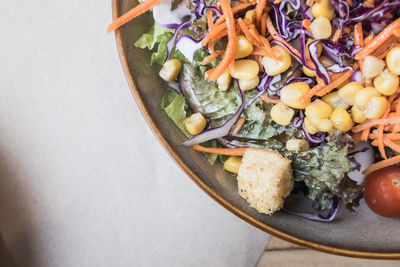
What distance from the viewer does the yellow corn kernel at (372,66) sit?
1.66 meters

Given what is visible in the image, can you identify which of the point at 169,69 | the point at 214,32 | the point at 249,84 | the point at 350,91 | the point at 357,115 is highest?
the point at 214,32

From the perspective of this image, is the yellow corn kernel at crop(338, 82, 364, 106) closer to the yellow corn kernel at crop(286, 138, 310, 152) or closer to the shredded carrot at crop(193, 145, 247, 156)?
the yellow corn kernel at crop(286, 138, 310, 152)

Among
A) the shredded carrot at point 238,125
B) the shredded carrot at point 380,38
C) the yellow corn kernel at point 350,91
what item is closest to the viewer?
the shredded carrot at point 380,38

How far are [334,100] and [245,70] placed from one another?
0.44 m

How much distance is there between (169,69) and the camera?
1.92 metres

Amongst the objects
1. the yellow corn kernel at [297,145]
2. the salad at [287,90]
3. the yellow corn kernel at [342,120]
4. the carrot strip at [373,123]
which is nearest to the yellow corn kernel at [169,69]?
the salad at [287,90]

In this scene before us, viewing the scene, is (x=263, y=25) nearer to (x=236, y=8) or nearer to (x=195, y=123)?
(x=236, y=8)

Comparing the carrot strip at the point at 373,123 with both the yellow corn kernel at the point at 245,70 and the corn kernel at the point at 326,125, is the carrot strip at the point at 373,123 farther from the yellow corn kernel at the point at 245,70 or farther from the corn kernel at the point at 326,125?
the yellow corn kernel at the point at 245,70

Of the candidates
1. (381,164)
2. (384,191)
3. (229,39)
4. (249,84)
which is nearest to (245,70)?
(249,84)

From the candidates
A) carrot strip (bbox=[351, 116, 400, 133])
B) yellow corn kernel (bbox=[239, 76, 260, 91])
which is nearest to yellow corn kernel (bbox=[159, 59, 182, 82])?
yellow corn kernel (bbox=[239, 76, 260, 91])

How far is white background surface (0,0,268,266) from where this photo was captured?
2.32 metres

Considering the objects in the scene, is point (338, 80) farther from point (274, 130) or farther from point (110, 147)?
point (110, 147)

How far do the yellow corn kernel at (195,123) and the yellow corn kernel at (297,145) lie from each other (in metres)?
0.43

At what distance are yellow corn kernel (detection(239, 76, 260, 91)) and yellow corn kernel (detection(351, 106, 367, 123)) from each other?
1.52 ft
